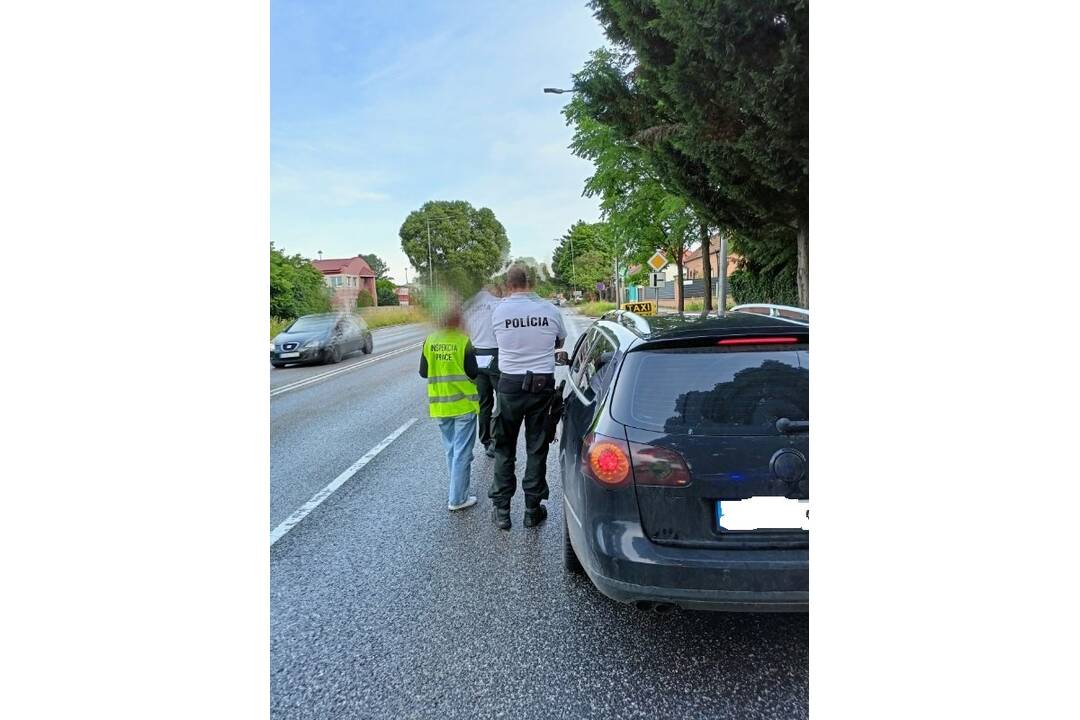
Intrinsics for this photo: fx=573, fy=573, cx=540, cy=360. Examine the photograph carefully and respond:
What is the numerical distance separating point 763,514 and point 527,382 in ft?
5.58

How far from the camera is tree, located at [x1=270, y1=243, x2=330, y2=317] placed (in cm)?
204

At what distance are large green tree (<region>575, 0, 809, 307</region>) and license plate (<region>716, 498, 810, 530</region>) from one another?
3156 millimetres

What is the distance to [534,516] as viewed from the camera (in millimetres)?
3488

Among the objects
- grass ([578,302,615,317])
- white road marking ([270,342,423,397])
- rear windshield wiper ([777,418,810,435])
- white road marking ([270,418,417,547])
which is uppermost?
grass ([578,302,615,317])

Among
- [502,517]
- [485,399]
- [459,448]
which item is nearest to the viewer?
[502,517]

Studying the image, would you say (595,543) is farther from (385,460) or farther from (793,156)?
(793,156)

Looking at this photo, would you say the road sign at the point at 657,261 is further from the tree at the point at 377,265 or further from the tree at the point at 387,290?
the tree at the point at 377,265

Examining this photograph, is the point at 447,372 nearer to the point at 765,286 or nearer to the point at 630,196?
the point at 630,196

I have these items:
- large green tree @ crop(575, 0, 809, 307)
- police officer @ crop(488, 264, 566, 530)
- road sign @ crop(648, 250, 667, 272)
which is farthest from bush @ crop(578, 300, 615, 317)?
police officer @ crop(488, 264, 566, 530)

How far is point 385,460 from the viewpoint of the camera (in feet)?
16.5

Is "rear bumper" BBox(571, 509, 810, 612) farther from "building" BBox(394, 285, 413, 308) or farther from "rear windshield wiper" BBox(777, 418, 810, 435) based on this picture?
"building" BBox(394, 285, 413, 308)

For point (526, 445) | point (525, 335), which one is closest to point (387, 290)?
point (525, 335)
